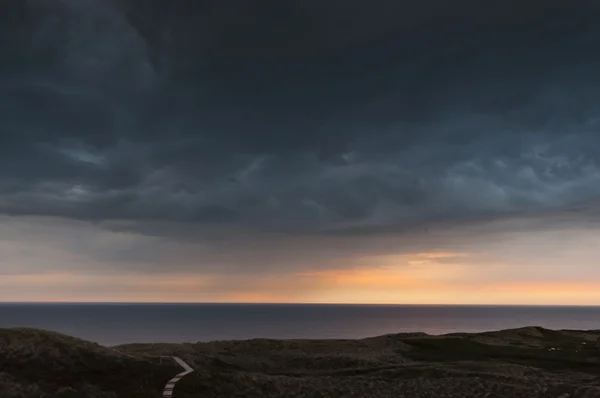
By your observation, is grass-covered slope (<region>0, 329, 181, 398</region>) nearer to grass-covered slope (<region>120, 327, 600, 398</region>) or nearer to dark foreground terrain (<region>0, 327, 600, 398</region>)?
dark foreground terrain (<region>0, 327, 600, 398</region>)

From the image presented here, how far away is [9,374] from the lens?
132ft

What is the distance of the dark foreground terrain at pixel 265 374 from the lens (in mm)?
40562

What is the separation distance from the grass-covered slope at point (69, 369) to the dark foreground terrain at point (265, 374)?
74mm

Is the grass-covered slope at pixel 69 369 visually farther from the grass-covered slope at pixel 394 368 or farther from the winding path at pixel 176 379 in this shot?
the grass-covered slope at pixel 394 368

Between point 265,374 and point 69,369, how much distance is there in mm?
18242

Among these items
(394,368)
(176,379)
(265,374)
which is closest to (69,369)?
(176,379)

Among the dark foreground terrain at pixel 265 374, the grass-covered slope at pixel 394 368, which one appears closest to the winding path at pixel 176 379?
the dark foreground terrain at pixel 265 374

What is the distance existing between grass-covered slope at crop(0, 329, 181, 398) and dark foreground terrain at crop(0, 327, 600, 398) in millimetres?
74

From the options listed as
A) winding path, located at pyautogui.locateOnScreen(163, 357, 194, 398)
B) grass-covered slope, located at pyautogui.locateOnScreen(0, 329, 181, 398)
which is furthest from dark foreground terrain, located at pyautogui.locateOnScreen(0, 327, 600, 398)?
winding path, located at pyautogui.locateOnScreen(163, 357, 194, 398)

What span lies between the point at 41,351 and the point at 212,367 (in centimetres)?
1722

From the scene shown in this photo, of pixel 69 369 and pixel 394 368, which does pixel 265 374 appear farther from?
pixel 69 369

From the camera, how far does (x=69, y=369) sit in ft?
140

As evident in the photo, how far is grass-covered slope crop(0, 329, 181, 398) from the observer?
Answer: 38656 mm

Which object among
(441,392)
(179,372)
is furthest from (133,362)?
(441,392)
